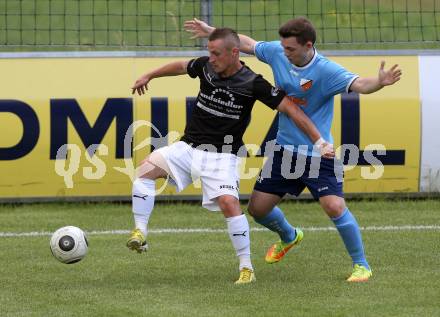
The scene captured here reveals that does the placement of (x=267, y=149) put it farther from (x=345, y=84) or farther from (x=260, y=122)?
(x=345, y=84)

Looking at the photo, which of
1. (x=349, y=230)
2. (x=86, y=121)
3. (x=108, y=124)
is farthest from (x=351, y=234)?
(x=86, y=121)

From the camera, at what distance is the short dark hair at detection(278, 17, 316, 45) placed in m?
7.59

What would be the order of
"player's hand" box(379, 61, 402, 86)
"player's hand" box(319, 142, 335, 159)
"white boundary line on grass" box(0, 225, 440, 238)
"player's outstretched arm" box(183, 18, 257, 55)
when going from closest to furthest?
"player's hand" box(379, 61, 402, 86) < "player's hand" box(319, 142, 335, 159) < "player's outstretched arm" box(183, 18, 257, 55) < "white boundary line on grass" box(0, 225, 440, 238)

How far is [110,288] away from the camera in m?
7.65

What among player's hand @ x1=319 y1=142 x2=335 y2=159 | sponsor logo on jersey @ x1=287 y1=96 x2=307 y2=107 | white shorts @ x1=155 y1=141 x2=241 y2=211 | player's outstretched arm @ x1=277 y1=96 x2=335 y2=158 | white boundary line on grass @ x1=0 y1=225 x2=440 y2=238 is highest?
sponsor logo on jersey @ x1=287 y1=96 x2=307 y2=107

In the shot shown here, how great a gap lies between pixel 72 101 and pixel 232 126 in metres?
3.62

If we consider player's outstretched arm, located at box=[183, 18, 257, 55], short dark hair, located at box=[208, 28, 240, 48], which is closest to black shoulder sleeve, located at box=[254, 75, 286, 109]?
short dark hair, located at box=[208, 28, 240, 48]

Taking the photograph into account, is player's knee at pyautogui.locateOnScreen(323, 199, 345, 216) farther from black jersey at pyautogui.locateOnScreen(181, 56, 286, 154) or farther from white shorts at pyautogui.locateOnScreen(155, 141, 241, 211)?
black jersey at pyautogui.locateOnScreen(181, 56, 286, 154)

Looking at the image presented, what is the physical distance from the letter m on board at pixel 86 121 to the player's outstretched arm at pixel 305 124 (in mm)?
3681

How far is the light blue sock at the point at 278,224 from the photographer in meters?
8.44

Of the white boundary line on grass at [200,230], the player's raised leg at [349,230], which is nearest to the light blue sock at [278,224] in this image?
the player's raised leg at [349,230]

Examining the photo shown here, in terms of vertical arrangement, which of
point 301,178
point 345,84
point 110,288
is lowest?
point 110,288

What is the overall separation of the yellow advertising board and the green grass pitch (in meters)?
0.30

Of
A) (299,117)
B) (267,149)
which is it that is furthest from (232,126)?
(267,149)
